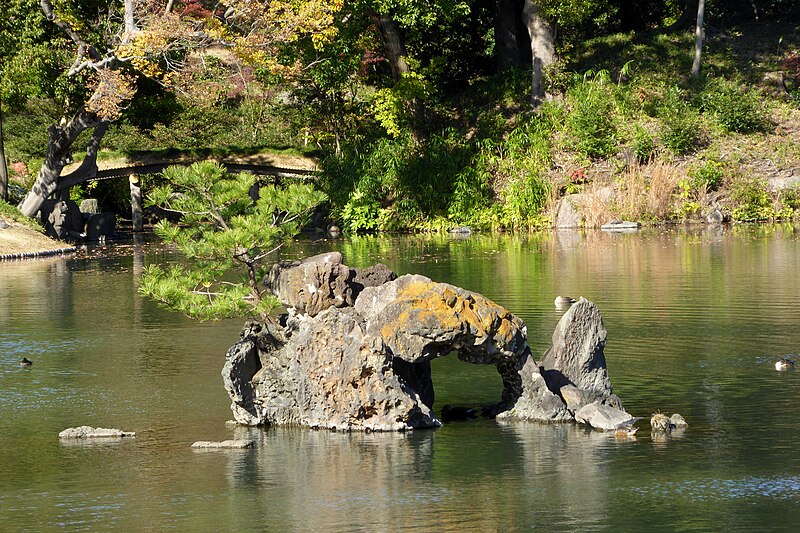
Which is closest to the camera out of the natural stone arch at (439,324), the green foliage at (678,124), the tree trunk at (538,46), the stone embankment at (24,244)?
the natural stone arch at (439,324)

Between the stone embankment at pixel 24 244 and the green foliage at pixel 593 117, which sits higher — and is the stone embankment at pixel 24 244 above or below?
below

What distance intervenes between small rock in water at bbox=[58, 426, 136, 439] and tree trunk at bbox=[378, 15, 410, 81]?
32271mm

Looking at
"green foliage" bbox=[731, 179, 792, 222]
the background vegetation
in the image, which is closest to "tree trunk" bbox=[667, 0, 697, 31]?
the background vegetation

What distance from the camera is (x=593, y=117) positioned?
43781 millimetres

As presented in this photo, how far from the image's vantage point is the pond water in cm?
1042

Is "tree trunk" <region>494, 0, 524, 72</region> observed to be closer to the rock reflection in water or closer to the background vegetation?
the background vegetation

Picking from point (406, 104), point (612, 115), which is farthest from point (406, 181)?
point (612, 115)

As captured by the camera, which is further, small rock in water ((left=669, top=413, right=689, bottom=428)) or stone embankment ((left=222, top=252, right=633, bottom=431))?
small rock in water ((left=669, top=413, right=689, bottom=428))

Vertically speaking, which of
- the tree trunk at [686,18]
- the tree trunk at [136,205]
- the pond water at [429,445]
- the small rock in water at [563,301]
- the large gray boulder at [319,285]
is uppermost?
the tree trunk at [686,18]

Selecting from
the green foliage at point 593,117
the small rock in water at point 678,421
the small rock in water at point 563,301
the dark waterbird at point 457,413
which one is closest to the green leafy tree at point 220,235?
the dark waterbird at point 457,413

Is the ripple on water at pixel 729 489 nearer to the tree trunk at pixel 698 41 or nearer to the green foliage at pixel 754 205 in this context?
the green foliage at pixel 754 205

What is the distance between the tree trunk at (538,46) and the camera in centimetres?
4506

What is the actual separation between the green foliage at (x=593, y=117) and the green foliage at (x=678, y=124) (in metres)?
1.84

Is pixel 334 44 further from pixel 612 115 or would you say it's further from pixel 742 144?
pixel 742 144
